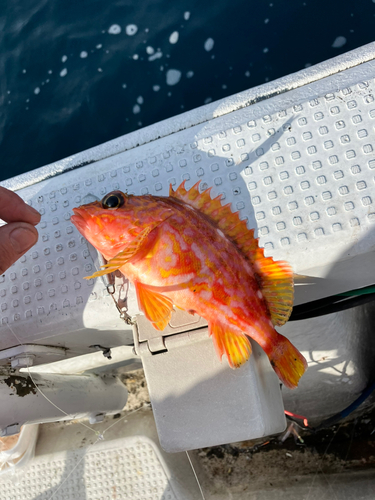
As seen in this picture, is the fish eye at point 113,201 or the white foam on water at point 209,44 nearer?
the fish eye at point 113,201

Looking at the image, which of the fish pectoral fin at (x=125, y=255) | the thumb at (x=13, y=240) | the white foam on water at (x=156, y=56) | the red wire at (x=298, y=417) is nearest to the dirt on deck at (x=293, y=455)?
the red wire at (x=298, y=417)

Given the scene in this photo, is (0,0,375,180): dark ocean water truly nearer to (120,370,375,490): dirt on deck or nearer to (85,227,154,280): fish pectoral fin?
(85,227,154,280): fish pectoral fin

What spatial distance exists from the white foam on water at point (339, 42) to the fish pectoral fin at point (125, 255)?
8.49 feet

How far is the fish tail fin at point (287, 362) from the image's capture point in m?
1.61

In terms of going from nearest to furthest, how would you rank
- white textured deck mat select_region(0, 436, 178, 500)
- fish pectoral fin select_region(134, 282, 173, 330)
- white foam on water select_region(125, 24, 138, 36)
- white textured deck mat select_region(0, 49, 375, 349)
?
1. fish pectoral fin select_region(134, 282, 173, 330)
2. white textured deck mat select_region(0, 49, 375, 349)
3. white textured deck mat select_region(0, 436, 178, 500)
4. white foam on water select_region(125, 24, 138, 36)

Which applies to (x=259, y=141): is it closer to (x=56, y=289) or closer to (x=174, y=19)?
(x=56, y=289)

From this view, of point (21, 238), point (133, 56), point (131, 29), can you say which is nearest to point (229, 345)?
point (21, 238)

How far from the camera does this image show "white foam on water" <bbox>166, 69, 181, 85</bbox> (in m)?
3.29

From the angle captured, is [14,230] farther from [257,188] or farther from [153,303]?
[257,188]

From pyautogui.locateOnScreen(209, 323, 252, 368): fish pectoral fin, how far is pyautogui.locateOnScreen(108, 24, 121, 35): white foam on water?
321cm

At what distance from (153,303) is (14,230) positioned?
79 centimetres

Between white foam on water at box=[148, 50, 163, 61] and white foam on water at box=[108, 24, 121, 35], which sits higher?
white foam on water at box=[108, 24, 121, 35]

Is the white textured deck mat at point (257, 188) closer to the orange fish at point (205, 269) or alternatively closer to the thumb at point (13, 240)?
the orange fish at point (205, 269)

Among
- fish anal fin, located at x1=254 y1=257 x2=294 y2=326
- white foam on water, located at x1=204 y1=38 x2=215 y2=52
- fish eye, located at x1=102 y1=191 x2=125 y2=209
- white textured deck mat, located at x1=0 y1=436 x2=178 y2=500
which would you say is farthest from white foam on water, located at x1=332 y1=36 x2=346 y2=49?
white textured deck mat, located at x1=0 y1=436 x2=178 y2=500
